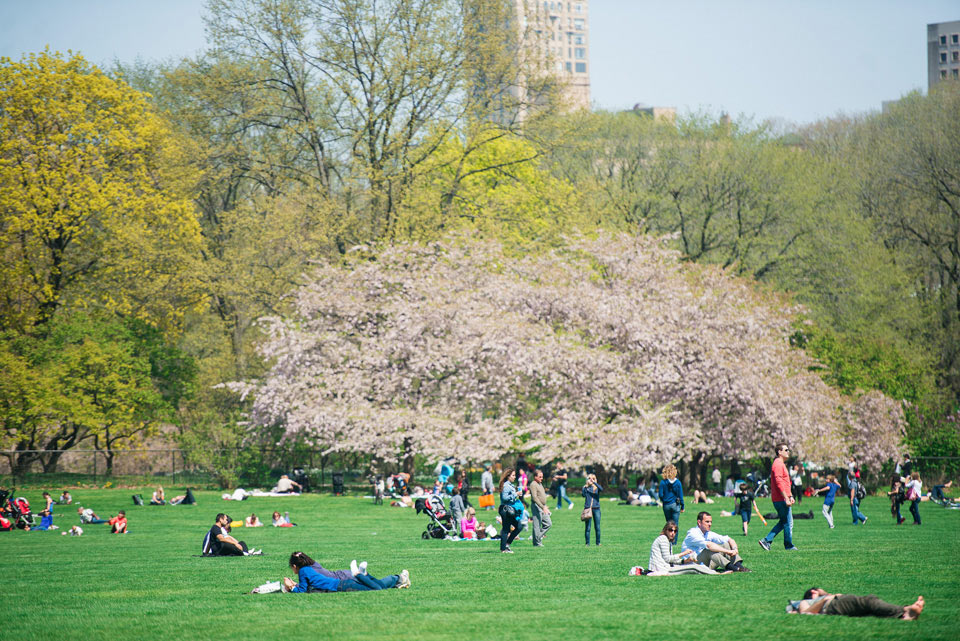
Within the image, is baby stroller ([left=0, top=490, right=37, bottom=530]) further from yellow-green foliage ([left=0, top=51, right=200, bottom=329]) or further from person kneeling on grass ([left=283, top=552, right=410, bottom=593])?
person kneeling on grass ([left=283, top=552, right=410, bottom=593])

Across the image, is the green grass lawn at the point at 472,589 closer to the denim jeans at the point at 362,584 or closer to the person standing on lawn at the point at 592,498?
the denim jeans at the point at 362,584

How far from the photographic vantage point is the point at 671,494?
20.2m

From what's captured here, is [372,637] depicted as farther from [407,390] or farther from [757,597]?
[407,390]

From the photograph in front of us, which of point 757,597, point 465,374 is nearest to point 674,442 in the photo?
point 465,374

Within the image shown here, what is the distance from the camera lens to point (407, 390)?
45500 millimetres

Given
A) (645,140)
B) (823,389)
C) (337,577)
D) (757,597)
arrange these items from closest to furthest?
(757,597) → (337,577) → (823,389) → (645,140)

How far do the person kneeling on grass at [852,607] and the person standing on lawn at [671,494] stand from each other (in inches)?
298

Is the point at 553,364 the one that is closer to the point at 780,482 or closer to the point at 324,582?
the point at 780,482

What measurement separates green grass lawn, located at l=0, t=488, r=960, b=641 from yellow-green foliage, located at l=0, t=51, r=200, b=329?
2211 centimetres

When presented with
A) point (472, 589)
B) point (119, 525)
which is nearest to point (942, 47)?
point (119, 525)

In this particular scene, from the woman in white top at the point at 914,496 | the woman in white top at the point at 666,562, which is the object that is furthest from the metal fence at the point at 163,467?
the woman in white top at the point at 666,562

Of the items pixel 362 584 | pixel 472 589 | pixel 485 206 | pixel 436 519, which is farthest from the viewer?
pixel 485 206

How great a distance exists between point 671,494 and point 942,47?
125 m

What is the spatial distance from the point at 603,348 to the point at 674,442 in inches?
198
